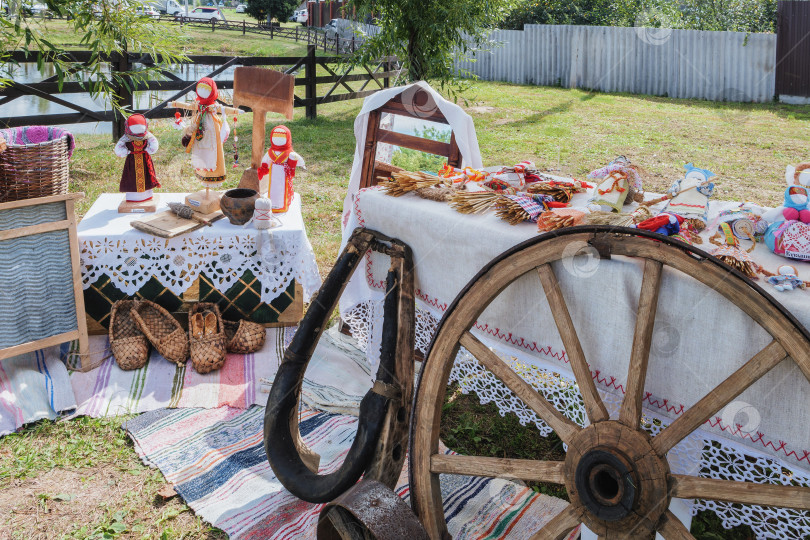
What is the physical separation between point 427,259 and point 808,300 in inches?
48.9

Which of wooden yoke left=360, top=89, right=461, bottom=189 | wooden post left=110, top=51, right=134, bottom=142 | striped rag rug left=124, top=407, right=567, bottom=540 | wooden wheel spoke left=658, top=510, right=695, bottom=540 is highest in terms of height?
wooden post left=110, top=51, right=134, bottom=142

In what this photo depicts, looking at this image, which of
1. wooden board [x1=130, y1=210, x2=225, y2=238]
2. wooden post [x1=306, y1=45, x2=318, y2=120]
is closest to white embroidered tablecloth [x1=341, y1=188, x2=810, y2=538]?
wooden board [x1=130, y1=210, x2=225, y2=238]

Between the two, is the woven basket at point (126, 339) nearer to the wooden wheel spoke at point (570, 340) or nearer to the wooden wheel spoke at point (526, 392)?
the wooden wheel spoke at point (526, 392)

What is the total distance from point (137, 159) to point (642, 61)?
11544 millimetres

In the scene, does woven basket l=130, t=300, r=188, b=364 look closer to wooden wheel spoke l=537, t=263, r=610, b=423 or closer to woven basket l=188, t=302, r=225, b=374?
woven basket l=188, t=302, r=225, b=374

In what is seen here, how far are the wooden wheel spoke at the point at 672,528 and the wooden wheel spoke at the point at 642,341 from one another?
24 centimetres

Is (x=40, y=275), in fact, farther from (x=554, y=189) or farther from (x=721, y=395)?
(x=721, y=395)

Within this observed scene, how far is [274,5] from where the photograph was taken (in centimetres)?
3127

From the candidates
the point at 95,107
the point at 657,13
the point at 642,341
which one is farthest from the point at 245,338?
the point at 657,13

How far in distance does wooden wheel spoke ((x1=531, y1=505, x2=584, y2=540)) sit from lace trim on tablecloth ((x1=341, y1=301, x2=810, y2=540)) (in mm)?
358

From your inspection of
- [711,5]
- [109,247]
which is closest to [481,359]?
[109,247]

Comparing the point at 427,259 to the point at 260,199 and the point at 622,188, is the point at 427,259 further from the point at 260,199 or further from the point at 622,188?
the point at 260,199

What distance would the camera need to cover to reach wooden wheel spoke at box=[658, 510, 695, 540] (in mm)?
1655

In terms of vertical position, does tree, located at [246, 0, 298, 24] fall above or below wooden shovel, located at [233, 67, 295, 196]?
above
